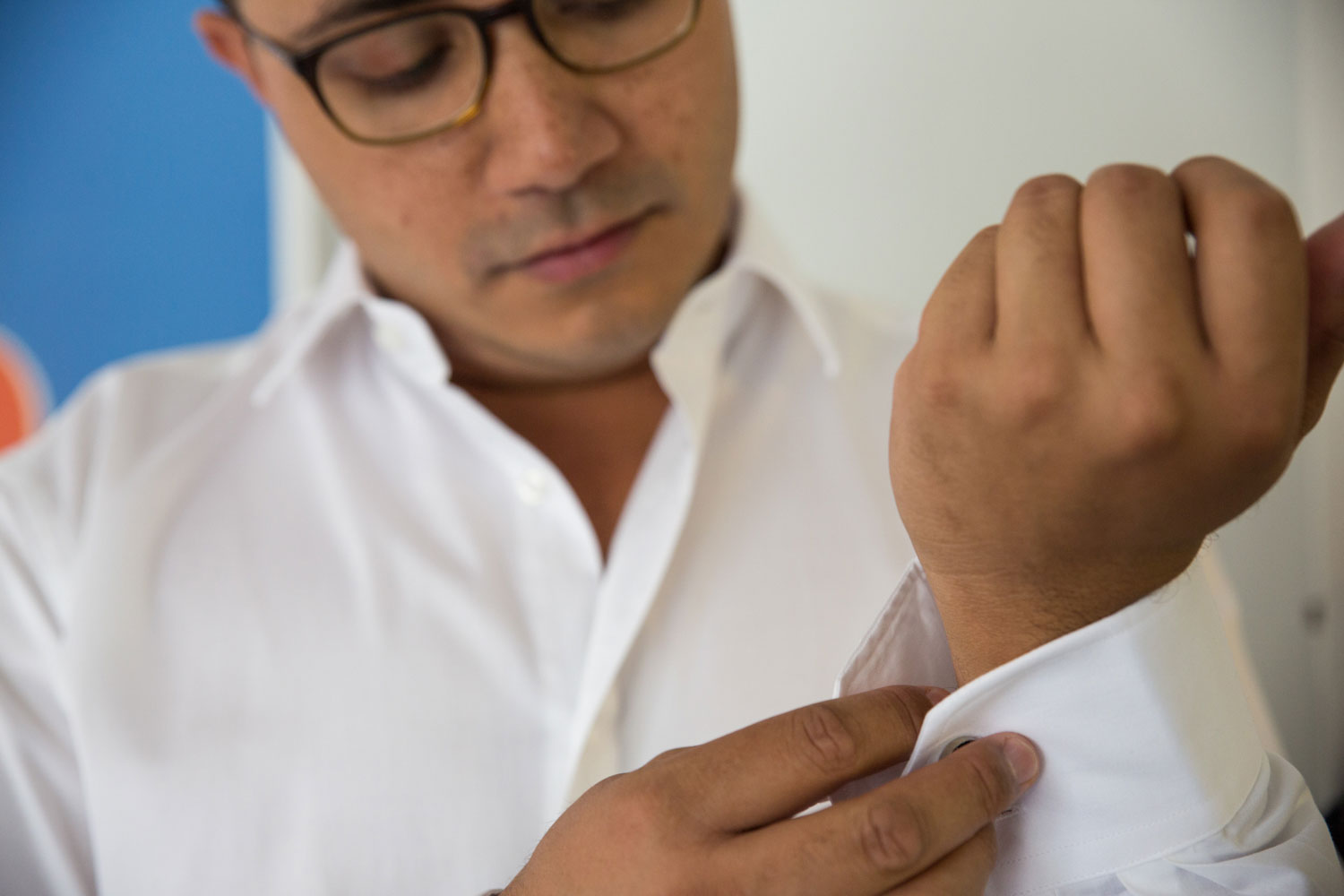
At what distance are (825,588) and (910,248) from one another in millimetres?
293

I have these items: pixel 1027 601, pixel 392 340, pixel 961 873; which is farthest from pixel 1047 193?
pixel 392 340

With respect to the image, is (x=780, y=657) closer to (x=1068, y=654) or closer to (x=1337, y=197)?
(x=1068, y=654)

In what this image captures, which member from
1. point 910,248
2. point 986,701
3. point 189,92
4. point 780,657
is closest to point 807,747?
point 986,701

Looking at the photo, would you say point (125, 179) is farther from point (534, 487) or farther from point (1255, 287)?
point (1255, 287)

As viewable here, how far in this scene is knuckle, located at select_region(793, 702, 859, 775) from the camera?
15.5 inches

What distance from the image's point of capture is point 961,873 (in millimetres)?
388

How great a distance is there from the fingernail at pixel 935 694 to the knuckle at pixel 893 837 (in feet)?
0.23

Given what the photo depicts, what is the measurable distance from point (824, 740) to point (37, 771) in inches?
23.8

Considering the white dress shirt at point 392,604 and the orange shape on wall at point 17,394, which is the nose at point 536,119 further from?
the orange shape on wall at point 17,394

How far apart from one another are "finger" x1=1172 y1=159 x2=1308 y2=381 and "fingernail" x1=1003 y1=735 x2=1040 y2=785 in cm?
17

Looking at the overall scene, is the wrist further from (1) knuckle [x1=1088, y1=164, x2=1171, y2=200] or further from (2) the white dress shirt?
(2) the white dress shirt

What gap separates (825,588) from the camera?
722 millimetres

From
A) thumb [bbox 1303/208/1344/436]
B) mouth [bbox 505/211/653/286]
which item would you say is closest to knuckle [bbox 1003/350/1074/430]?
thumb [bbox 1303/208/1344/436]

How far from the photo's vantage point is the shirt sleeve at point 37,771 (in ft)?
2.33
